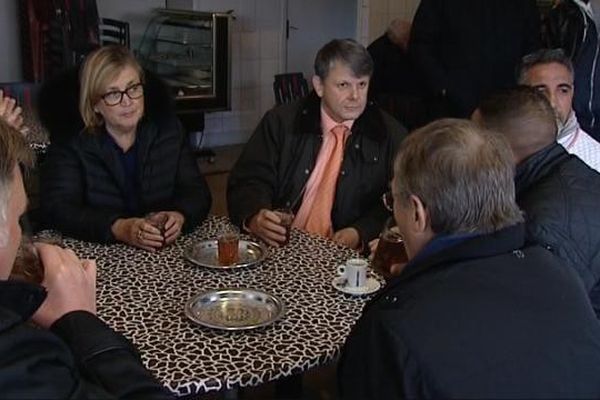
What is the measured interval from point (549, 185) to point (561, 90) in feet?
3.36

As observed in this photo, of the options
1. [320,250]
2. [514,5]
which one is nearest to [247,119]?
[514,5]

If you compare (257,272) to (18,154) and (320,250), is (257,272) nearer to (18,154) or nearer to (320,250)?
(320,250)

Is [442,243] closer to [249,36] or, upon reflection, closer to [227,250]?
[227,250]

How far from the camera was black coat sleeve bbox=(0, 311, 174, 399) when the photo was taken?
1.15m

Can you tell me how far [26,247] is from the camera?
5.41 ft

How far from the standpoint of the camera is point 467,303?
124 centimetres

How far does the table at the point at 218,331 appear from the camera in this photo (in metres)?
1.59

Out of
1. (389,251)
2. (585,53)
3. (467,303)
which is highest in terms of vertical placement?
(585,53)

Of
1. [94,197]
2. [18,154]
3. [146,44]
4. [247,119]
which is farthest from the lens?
[247,119]

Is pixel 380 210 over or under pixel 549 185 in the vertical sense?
under

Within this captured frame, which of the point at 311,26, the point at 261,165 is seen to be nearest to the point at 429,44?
the point at 261,165

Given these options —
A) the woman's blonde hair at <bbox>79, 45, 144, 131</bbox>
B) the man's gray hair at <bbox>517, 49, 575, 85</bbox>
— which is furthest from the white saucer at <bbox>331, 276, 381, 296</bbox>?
the man's gray hair at <bbox>517, 49, 575, 85</bbox>

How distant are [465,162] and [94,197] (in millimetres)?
1459

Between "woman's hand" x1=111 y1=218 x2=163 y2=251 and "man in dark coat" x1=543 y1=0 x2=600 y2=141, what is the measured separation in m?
2.18
